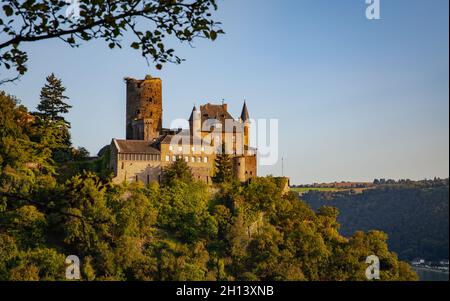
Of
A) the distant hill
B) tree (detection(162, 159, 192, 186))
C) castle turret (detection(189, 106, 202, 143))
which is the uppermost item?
castle turret (detection(189, 106, 202, 143))

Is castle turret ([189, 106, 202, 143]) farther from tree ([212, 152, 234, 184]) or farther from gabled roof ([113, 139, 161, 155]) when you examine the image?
gabled roof ([113, 139, 161, 155])

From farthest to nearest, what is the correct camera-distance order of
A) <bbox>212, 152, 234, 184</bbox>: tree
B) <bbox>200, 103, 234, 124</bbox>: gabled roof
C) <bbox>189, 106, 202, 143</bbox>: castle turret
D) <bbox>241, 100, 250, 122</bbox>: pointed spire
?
<bbox>241, 100, 250, 122</bbox>: pointed spire < <bbox>200, 103, 234, 124</bbox>: gabled roof < <bbox>189, 106, 202, 143</bbox>: castle turret < <bbox>212, 152, 234, 184</bbox>: tree

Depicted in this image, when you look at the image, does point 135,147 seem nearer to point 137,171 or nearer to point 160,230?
point 137,171

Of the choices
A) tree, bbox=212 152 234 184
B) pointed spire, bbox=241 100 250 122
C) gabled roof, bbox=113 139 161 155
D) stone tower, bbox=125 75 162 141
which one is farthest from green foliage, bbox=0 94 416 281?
pointed spire, bbox=241 100 250 122

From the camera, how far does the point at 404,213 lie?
99.4m

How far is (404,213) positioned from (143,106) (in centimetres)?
5095

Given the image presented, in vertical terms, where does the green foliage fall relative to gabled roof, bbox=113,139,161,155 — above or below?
below

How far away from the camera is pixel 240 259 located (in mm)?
56000

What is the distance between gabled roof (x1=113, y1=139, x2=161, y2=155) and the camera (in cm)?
5184

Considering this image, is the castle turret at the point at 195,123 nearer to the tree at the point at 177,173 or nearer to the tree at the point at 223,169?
the tree at the point at 223,169

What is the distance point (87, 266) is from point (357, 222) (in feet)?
209

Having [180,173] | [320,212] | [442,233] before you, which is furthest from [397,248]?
[180,173]
